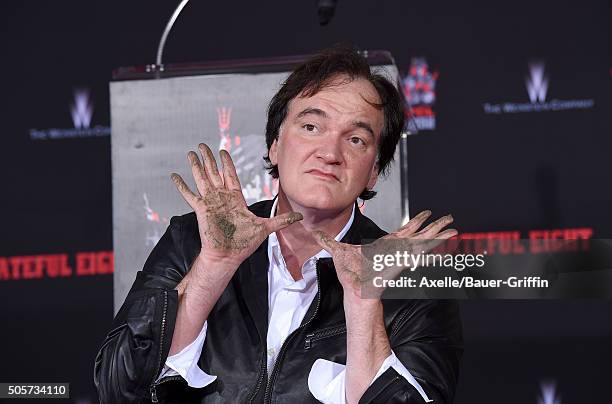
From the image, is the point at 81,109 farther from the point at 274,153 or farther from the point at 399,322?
the point at 399,322

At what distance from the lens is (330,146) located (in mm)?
1570

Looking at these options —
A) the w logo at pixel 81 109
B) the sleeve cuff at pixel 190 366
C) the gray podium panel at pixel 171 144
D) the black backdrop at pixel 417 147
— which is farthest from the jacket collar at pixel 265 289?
the w logo at pixel 81 109

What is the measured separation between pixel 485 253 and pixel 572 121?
1805 mm

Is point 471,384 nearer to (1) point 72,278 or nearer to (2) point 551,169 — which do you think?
(2) point 551,169

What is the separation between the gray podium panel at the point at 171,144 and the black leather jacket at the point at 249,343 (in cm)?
36

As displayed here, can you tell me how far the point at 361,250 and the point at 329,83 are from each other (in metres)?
0.42

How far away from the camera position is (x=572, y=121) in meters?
3.11

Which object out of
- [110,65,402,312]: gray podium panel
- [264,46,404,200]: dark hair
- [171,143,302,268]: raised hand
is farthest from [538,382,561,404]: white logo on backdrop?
[171,143,302,268]: raised hand

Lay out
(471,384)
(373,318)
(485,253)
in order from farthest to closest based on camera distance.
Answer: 1. (471,384)
2. (485,253)
3. (373,318)

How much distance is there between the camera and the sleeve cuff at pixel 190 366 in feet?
4.66

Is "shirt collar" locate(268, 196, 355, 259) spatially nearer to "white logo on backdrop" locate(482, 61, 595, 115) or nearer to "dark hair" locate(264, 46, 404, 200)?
"dark hair" locate(264, 46, 404, 200)

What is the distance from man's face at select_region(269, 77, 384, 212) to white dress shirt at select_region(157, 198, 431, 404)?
91 millimetres

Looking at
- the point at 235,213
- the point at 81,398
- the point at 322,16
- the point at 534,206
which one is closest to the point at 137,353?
the point at 235,213

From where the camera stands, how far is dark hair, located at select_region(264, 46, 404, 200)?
5.43 ft
